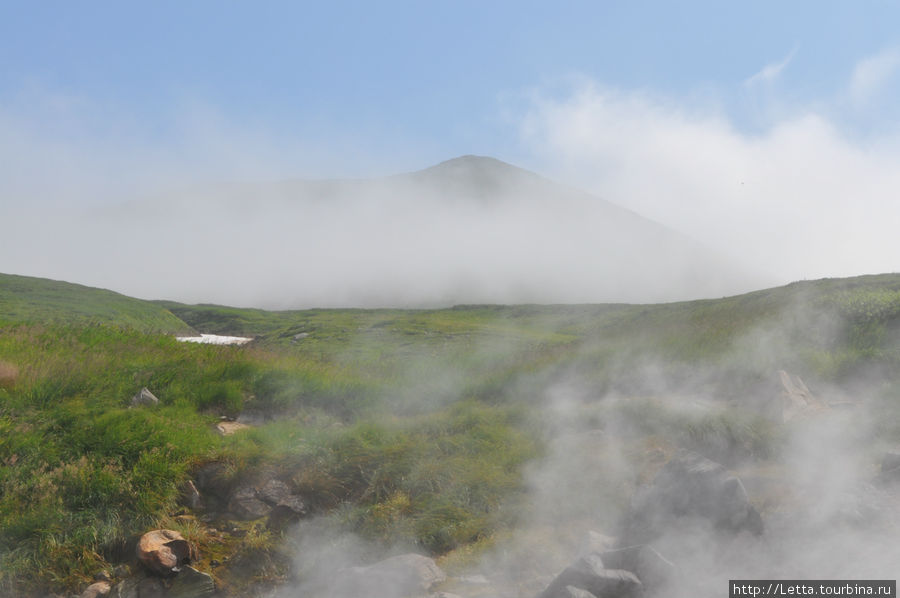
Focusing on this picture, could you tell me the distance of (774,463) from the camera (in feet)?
Result: 24.3

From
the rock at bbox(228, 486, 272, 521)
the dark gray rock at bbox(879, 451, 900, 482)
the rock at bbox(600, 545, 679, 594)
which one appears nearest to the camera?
the rock at bbox(600, 545, 679, 594)

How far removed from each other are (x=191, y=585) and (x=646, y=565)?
468 centimetres

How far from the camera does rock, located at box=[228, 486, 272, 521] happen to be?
24.4 feet

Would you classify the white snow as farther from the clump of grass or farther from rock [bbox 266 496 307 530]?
rock [bbox 266 496 307 530]

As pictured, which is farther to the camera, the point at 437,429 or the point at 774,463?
the point at 437,429

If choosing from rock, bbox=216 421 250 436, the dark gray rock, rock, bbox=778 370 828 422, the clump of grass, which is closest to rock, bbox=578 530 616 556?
the dark gray rock

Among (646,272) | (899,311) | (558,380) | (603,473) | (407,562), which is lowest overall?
(407,562)

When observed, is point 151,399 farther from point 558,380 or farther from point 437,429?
point 558,380

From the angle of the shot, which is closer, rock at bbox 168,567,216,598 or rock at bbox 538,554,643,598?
rock at bbox 538,554,643,598

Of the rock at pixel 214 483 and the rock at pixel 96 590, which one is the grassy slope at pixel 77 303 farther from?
the rock at pixel 96 590

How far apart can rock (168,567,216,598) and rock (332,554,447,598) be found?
55.5 inches

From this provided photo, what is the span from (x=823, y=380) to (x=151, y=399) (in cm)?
1150

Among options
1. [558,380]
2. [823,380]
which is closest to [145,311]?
[558,380]

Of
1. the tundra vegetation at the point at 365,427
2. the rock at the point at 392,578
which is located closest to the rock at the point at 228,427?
the tundra vegetation at the point at 365,427
